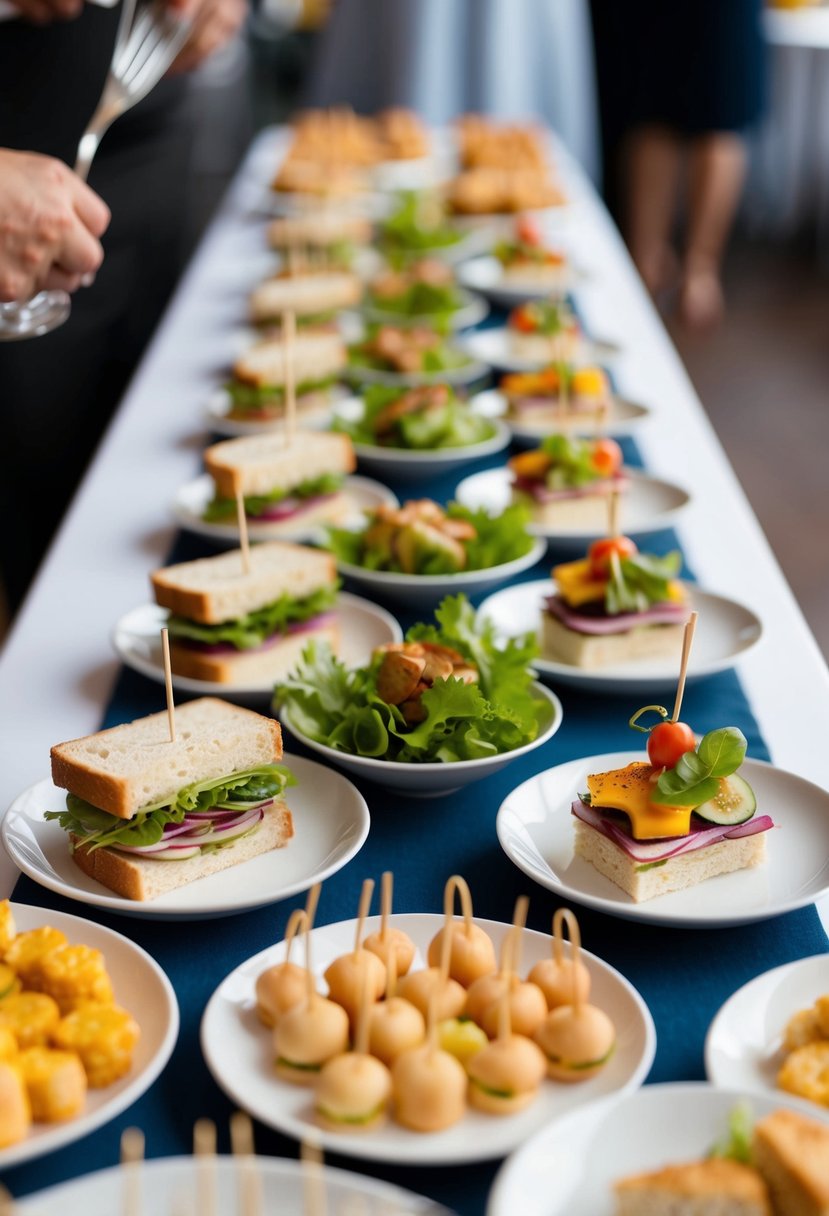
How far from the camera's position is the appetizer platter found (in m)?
2.11

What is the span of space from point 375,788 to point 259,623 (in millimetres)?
383

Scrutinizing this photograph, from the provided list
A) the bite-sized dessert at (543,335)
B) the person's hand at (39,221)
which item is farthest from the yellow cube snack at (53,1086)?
the bite-sized dessert at (543,335)

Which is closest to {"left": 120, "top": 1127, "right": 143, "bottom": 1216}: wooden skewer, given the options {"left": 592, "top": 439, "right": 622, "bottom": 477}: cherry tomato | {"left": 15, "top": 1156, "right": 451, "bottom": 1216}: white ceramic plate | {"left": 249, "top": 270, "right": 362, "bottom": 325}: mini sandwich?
{"left": 15, "top": 1156, "right": 451, "bottom": 1216}: white ceramic plate

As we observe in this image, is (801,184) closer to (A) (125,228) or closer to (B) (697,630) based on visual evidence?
(A) (125,228)

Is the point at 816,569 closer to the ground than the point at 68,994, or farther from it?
closer to the ground

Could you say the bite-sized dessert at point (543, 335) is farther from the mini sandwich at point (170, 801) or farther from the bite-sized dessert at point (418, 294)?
the mini sandwich at point (170, 801)

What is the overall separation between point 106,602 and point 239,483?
29 cm

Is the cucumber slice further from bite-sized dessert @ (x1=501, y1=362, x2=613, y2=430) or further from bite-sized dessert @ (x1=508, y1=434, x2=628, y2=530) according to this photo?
bite-sized dessert @ (x1=501, y1=362, x2=613, y2=430)

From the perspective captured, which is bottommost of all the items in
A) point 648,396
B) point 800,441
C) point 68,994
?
point 800,441

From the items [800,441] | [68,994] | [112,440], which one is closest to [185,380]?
[112,440]

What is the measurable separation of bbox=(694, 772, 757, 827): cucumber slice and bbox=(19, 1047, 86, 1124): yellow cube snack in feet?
1.97

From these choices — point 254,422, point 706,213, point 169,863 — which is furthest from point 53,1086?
point 706,213

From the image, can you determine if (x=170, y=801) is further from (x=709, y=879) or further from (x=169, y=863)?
(x=709, y=879)

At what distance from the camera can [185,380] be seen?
299 cm
